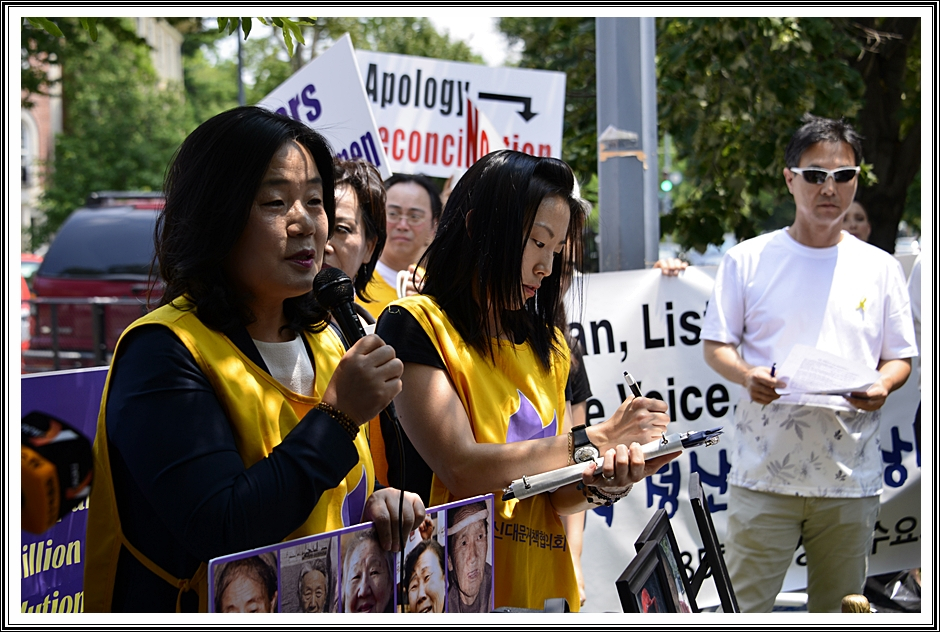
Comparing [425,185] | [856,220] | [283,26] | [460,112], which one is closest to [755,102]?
[856,220]

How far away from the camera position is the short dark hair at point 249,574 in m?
1.45

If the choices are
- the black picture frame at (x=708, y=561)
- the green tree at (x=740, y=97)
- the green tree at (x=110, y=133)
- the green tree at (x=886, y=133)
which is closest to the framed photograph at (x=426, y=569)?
the black picture frame at (x=708, y=561)

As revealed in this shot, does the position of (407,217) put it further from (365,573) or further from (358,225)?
(365,573)

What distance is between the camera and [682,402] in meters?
4.60

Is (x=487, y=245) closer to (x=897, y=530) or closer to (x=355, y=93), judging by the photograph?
(x=355, y=93)

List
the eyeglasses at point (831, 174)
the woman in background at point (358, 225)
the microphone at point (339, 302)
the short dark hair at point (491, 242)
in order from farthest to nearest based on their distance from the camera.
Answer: the eyeglasses at point (831, 174) < the woman in background at point (358, 225) < the short dark hair at point (491, 242) < the microphone at point (339, 302)

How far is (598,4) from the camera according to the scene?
406cm

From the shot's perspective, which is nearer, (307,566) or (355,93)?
(307,566)

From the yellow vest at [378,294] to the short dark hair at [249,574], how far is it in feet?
7.05

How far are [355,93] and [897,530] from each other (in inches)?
133

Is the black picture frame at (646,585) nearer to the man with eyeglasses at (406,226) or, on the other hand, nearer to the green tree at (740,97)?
the man with eyeglasses at (406,226)

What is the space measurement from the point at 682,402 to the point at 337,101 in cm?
227

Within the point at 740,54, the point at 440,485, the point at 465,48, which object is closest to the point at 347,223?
the point at 440,485

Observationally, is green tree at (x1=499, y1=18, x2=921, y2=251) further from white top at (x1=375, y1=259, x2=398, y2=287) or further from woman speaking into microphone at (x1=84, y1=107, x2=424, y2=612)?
woman speaking into microphone at (x1=84, y1=107, x2=424, y2=612)
